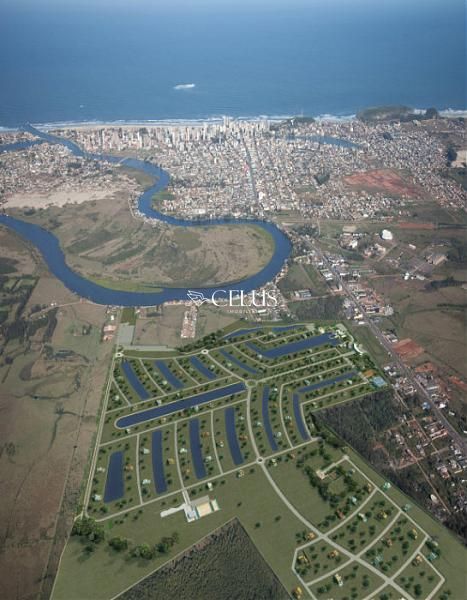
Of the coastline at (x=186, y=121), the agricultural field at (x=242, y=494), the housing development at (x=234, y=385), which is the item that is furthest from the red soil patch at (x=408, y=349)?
the coastline at (x=186, y=121)

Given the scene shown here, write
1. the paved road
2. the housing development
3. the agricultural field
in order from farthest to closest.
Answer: the paved road
the housing development
the agricultural field

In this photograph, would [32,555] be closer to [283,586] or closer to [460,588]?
[283,586]

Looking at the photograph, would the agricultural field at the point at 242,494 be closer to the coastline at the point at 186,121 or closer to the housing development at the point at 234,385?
the housing development at the point at 234,385

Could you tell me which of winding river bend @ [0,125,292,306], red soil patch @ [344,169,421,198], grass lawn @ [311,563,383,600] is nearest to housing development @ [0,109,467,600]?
grass lawn @ [311,563,383,600]

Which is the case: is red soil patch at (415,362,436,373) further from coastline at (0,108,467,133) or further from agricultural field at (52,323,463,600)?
coastline at (0,108,467,133)

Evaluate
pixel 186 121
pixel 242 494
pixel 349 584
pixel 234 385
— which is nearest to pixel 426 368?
pixel 234 385

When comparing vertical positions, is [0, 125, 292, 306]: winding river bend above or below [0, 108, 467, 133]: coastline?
below

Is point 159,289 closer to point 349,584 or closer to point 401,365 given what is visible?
point 401,365
